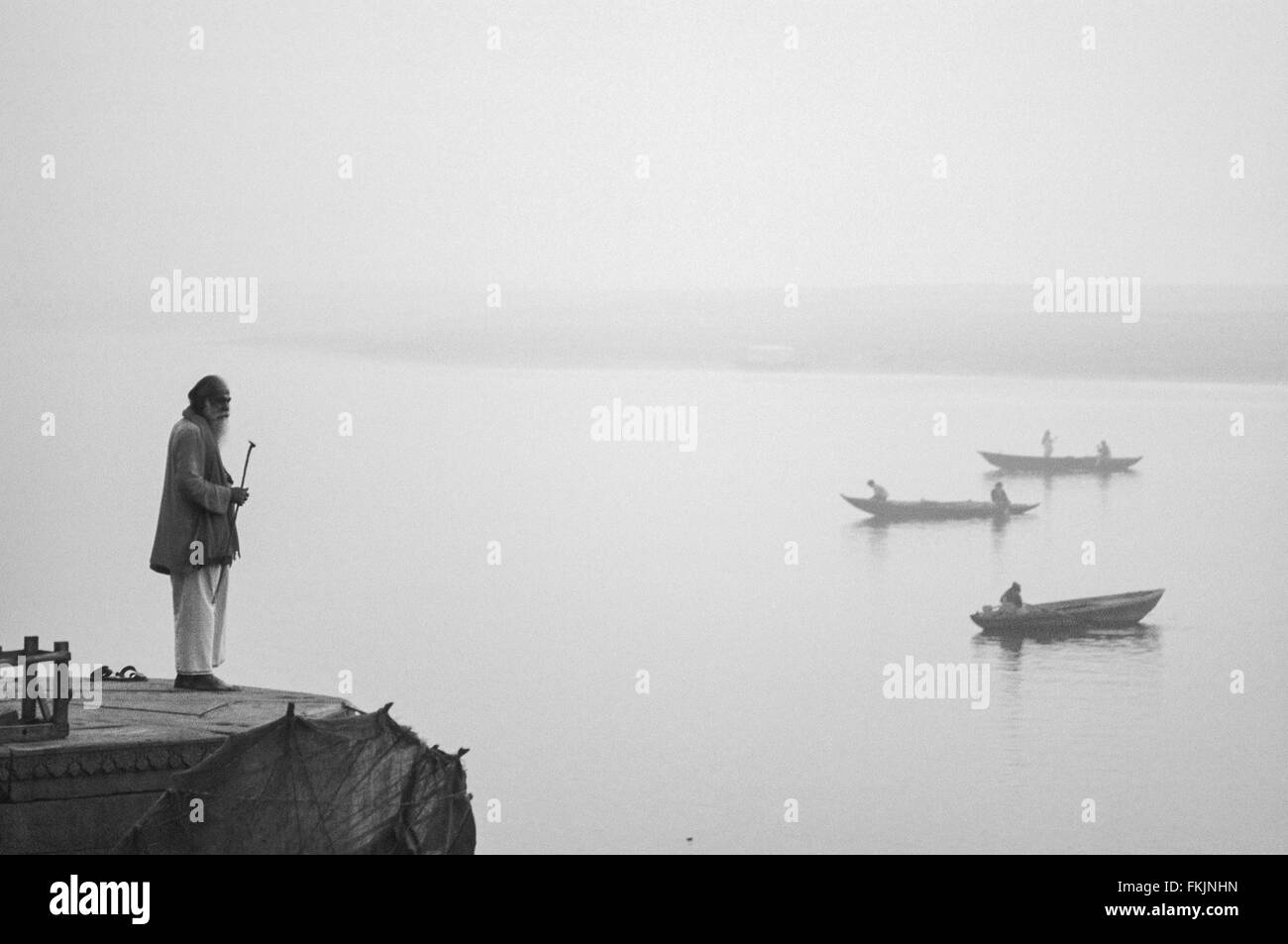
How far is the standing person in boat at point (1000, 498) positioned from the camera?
2423 cm

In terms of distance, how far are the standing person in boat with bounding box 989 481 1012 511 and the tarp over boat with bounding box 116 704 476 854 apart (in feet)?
50.7

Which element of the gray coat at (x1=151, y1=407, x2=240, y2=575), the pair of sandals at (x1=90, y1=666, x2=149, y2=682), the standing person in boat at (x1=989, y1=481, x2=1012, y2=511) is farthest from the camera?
the standing person in boat at (x1=989, y1=481, x2=1012, y2=511)

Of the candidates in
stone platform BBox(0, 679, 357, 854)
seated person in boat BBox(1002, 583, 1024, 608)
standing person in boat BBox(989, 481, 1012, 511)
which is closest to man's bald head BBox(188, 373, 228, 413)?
stone platform BBox(0, 679, 357, 854)

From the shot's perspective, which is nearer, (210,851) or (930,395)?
(210,851)

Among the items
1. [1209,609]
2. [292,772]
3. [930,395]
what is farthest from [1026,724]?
[292,772]

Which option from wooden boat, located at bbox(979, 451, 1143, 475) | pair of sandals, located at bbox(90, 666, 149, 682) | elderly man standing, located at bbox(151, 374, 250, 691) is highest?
wooden boat, located at bbox(979, 451, 1143, 475)

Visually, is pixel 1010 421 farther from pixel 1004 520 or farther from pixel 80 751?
pixel 80 751

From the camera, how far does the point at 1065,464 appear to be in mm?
23781

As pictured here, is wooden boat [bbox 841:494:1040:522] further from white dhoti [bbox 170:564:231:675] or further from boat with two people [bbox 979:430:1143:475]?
white dhoti [bbox 170:564:231:675]

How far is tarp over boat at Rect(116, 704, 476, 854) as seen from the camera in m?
8.60

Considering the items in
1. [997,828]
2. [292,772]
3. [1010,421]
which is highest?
[1010,421]

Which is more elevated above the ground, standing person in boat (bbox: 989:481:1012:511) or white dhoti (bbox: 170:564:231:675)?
standing person in boat (bbox: 989:481:1012:511)

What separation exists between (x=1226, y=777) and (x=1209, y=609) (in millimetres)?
2524

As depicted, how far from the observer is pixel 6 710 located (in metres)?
9.09
